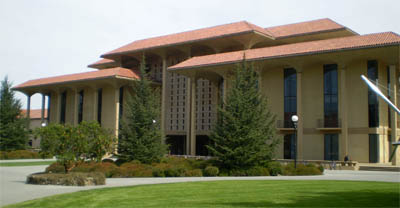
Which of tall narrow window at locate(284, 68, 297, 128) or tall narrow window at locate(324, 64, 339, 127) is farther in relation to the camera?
tall narrow window at locate(284, 68, 297, 128)

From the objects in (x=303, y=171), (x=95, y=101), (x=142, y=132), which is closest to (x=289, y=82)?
(x=303, y=171)

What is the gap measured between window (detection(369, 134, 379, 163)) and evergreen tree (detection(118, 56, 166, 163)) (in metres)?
16.2

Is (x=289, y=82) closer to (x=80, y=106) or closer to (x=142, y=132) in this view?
(x=142, y=132)

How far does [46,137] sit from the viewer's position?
19609mm

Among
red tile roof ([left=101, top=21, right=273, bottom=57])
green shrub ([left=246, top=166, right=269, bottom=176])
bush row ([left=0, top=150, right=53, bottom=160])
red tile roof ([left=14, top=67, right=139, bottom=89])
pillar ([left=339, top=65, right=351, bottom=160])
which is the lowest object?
bush row ([left=0, top=150, right=53, bottom=160])

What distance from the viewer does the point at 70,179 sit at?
17.7 metres

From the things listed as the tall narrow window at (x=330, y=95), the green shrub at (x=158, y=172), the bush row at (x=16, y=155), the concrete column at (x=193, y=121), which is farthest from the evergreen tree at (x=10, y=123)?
the tall narrow window at (x=330, y=95)

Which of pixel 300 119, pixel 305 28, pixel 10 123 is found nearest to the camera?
pixel 300 119

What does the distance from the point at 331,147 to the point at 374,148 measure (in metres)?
3.36

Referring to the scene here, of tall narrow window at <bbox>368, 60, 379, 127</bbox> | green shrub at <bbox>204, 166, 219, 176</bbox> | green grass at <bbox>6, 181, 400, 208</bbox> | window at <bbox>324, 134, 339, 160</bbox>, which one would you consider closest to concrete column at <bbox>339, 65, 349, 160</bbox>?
window at <bbox>324, 134, 339, 160</bbox>

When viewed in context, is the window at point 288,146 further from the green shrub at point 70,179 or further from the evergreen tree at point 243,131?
the green shrub at point 70,179

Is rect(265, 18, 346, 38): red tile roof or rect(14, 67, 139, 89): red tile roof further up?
rect(265, 18, 346, 38): red tile roof

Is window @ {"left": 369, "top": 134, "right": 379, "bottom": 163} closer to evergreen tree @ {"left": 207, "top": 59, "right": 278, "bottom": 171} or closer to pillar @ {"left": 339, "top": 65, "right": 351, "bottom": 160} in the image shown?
pillar @ {"left": 339, "top": 65, "right": 351, "bottom": 160}

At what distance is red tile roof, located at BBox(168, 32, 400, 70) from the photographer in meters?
29.5
